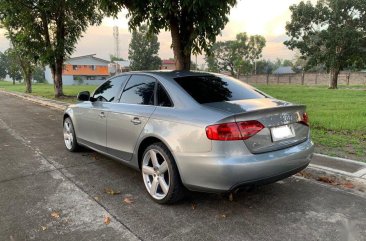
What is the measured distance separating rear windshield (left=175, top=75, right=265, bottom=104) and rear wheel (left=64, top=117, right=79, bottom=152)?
2994 millimetres

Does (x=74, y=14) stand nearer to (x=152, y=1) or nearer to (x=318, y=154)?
(x=152, y=1)

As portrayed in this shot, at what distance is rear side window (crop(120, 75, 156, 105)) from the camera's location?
4.45m

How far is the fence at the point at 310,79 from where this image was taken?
44259mm

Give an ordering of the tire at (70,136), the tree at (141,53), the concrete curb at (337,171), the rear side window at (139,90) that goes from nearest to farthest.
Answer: the rear side window at (139,90)
the concrete curb at (337,171)
the tire at (70,136)
the tree at (141,53)

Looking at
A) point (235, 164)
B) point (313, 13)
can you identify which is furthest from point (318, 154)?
point (313, 13)

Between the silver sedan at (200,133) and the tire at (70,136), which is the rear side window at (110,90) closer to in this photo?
the silver sedan at (200,133)

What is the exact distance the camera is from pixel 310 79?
48.3 meters

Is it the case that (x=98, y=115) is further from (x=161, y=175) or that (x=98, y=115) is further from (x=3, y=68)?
(x=3, y=68)

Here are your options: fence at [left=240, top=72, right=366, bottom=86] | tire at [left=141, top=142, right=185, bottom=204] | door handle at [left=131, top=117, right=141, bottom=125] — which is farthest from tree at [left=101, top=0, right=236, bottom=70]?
fence at [left=240, top=72, right=366, bottom=86]

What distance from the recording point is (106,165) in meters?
5.74

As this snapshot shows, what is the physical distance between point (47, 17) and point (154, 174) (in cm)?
1829

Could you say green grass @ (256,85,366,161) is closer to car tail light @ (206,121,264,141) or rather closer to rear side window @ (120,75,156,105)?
car tail light @ (206,121,264,141)

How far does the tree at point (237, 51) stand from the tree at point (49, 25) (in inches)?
2328

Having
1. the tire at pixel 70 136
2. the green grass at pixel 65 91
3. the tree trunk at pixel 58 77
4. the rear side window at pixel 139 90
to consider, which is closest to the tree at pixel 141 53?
the green grass at pixel 65 91
